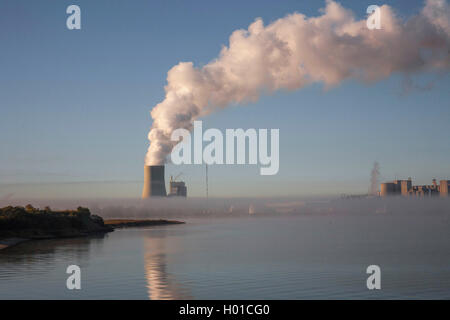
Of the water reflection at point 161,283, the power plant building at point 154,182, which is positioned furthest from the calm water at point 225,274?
the power plant building at point 154,182

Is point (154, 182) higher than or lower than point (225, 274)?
higher

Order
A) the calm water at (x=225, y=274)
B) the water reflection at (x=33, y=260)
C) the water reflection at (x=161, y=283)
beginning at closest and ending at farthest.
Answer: the water reflection at (x=161, y=283), the calm water at (x=225, y=274), the water reflection at (x=33, y=260)

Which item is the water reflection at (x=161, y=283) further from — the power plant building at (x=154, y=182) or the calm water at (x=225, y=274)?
the power plant building at (x=154, y=182)

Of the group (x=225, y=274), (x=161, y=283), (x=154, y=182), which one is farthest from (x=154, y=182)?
(x=161, y=283)

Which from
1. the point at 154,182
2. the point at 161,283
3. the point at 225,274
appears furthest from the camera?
the point at 154,182

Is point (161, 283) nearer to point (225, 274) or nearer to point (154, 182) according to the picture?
point (225, 274)

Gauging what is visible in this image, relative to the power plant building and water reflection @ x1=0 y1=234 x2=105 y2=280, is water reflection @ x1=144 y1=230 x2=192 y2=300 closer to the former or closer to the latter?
water reflection @ x1=0 y1=234 x2=105 y2=280

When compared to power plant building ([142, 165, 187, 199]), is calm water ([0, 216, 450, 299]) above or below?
below

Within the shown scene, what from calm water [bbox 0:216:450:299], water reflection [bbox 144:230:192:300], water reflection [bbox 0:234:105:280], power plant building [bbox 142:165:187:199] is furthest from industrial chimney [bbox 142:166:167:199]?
water reflection [bbox 144:230:192:300]
